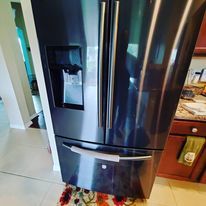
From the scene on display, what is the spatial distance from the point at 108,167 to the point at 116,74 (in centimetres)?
83

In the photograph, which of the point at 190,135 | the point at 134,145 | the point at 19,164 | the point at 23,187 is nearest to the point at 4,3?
the point at 19,164

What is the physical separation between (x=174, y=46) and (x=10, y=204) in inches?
77.2

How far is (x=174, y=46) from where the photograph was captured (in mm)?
747

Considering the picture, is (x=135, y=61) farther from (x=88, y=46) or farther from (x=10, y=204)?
(x=10, y=204)

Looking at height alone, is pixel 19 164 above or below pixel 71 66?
below

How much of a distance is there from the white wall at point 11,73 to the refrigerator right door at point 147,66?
1987mm

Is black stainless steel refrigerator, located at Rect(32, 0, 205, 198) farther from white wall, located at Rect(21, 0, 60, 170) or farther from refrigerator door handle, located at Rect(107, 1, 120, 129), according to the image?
white wall, located at Rect(21, 0, 60, 170)

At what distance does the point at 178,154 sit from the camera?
1389mm

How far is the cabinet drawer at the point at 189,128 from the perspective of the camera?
1.23m

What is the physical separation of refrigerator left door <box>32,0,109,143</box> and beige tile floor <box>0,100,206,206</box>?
2.64 ft

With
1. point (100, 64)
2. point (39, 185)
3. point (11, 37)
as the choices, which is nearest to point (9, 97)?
point (11, 37)

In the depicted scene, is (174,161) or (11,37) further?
(11,37)

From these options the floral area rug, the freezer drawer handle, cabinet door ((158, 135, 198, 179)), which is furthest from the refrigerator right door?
the floral area rug

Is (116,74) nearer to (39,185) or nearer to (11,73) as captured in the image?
(39,185)
